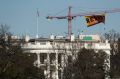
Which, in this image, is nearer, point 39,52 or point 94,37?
point 39,52

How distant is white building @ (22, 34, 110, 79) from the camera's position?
9269cm

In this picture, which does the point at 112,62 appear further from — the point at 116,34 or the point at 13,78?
the point at 13,78

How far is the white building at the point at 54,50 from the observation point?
9269 cm

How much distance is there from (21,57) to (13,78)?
863 centimetres

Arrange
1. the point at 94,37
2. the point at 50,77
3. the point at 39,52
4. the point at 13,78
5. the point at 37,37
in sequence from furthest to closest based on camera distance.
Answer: the point at 94,37
the point at 37,37
the point at 39,52
the point at 50,77
the point at 13,78

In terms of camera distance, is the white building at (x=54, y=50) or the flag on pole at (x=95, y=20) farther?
the flag on pole at (x=95, y=20)

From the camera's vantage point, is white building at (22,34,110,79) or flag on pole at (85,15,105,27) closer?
white building at (22,34,110,79)

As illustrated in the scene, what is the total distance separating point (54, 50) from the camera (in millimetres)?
105375

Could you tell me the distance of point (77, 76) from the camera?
8512 centimetres

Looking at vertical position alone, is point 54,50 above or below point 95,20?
below

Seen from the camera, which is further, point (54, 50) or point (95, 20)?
point (95, 20)

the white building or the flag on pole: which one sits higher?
the flag on pole

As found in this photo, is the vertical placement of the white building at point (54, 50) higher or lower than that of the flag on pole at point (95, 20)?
lower

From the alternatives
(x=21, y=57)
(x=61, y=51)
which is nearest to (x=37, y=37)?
(x=61, y=51)
